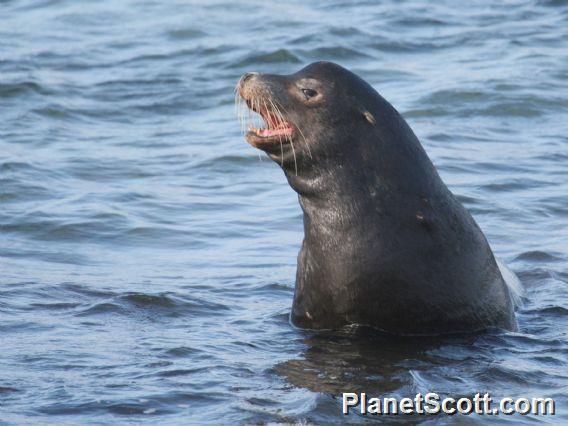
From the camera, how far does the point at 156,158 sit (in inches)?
520

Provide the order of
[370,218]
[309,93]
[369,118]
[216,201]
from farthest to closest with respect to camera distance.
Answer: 1. [216,201]
2. [309,93]
3. [369,118]
4. [370,218]

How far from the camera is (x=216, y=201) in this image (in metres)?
11.7

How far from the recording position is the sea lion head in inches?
291

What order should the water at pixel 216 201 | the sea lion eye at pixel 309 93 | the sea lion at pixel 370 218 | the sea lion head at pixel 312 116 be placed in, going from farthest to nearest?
the sea lion eye at pixel 309 93 → the sea lion head at pixel 312 116 → the sea lion at pixel 370 218 → the water at pixel 216 201

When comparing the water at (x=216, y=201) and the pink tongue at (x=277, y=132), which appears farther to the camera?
the pink tongue at (x=277, y=132)

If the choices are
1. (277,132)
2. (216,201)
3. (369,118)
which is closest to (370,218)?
(369,118)

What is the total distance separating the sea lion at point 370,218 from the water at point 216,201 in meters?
0.18

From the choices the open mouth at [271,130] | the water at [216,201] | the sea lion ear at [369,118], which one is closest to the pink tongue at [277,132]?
the open mouth at [271,130]

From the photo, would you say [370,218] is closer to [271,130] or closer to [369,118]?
[369,118]

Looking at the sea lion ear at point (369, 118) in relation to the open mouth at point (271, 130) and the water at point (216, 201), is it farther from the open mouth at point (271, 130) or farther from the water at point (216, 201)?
the water at point (216, 201)

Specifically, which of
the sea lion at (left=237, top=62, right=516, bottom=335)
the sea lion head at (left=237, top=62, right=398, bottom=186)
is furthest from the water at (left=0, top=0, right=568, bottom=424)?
the sea lion head at (left=237, top=62, right=398, bottom=186)

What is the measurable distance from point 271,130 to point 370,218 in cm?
73

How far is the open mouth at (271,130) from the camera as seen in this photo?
7340mm

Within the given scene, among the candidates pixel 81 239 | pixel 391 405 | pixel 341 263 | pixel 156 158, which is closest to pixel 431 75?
pixel 156 158
